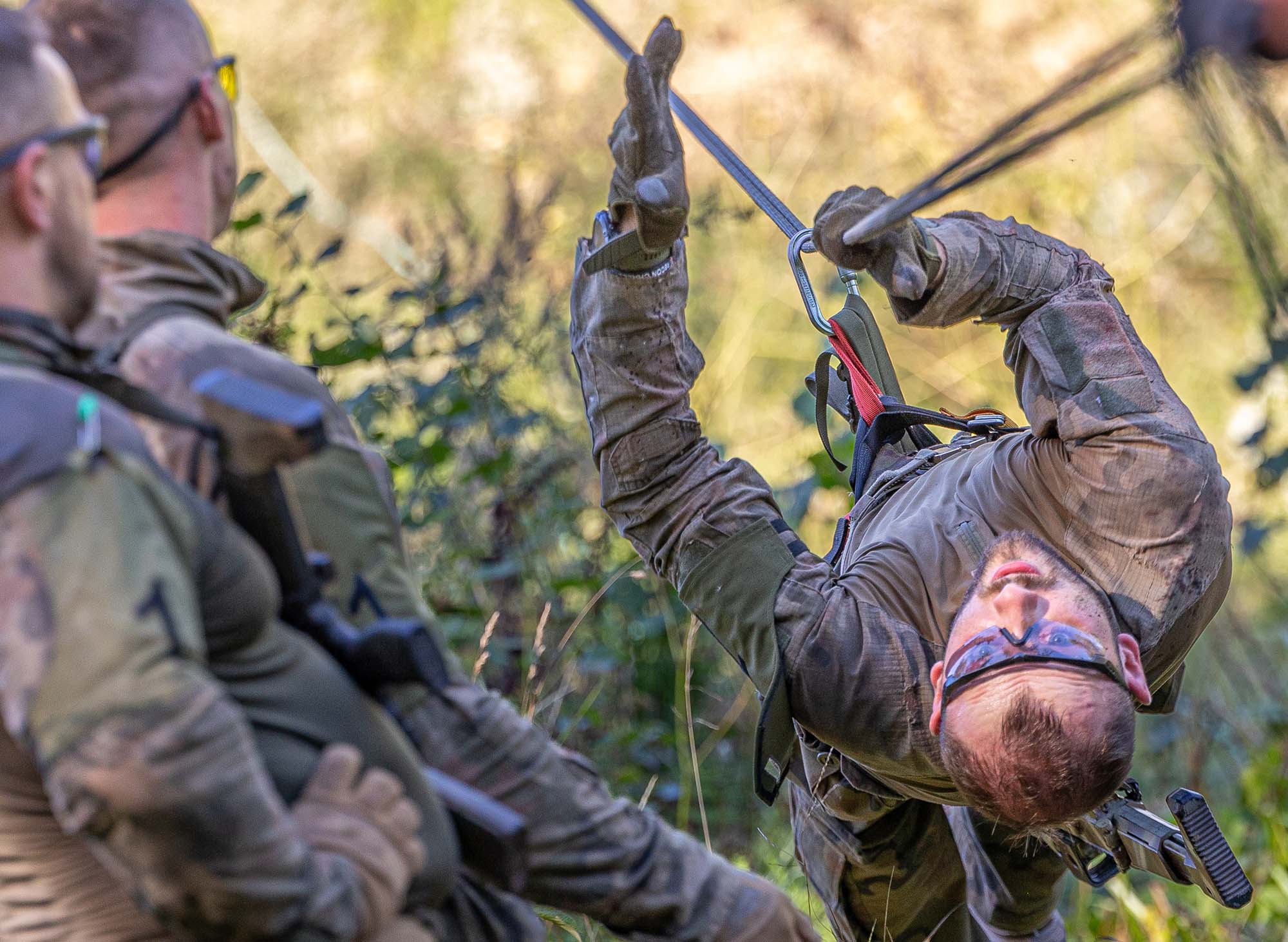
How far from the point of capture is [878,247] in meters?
2.85

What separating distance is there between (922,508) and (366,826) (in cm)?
182

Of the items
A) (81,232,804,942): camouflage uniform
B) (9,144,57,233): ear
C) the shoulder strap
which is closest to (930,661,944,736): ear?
(81,232,804,942): camouflage uniform

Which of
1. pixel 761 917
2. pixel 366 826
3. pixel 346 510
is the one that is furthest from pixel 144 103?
pixel 761 917

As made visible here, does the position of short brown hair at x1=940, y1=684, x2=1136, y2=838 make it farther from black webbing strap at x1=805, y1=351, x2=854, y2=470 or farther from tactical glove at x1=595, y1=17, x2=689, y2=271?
tactical glove at x1=595, y1=17, x2=689, y2=271

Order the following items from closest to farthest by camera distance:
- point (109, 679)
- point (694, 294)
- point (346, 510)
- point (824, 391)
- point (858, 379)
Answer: point (109, 679), point (346, 510), point (858, 379), point (824, 391), point (694, 294)

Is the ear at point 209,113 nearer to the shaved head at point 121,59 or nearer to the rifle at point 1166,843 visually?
the shaved head at point 121,59

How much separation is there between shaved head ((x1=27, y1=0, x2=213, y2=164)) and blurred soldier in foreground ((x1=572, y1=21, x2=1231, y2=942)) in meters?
0.99

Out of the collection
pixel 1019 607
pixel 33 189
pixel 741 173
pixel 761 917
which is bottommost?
pixel 761 917

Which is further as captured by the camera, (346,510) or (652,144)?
(652,144)

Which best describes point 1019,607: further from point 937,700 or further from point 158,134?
point 158,134

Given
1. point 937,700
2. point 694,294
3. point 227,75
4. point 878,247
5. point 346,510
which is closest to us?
point 346,510

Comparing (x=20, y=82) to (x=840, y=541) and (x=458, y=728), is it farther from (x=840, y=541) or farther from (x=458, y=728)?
(x=840, y=541)

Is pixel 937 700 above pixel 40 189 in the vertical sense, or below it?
below

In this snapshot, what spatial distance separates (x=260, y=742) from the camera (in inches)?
62.8
